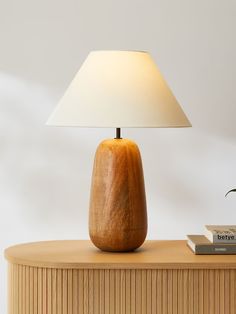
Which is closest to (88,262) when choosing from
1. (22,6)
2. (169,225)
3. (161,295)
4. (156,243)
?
(161,295)

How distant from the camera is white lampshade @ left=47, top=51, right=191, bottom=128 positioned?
7.31 ft

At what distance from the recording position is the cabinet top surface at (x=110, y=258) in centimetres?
221

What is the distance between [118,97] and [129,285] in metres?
0.54

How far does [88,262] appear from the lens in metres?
2.21

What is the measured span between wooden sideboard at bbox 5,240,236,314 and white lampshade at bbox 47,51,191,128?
15.7 inches

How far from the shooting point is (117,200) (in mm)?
2350

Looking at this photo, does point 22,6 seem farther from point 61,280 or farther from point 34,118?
point 61,280

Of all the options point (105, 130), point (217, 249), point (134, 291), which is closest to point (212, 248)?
point (217, 249)

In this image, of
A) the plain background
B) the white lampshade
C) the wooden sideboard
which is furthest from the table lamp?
the plain background

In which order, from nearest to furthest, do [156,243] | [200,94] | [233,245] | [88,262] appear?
[88,262] < [233,245] < [156,243] < [200,94]

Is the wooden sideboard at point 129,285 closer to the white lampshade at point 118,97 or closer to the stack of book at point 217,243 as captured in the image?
the stack of book at point 217,243

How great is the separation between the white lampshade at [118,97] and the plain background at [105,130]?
570 millimetres

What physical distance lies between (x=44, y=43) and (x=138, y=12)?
37 centimetres

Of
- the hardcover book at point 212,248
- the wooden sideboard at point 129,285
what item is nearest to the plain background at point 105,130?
the hardcover book at point 212,248
